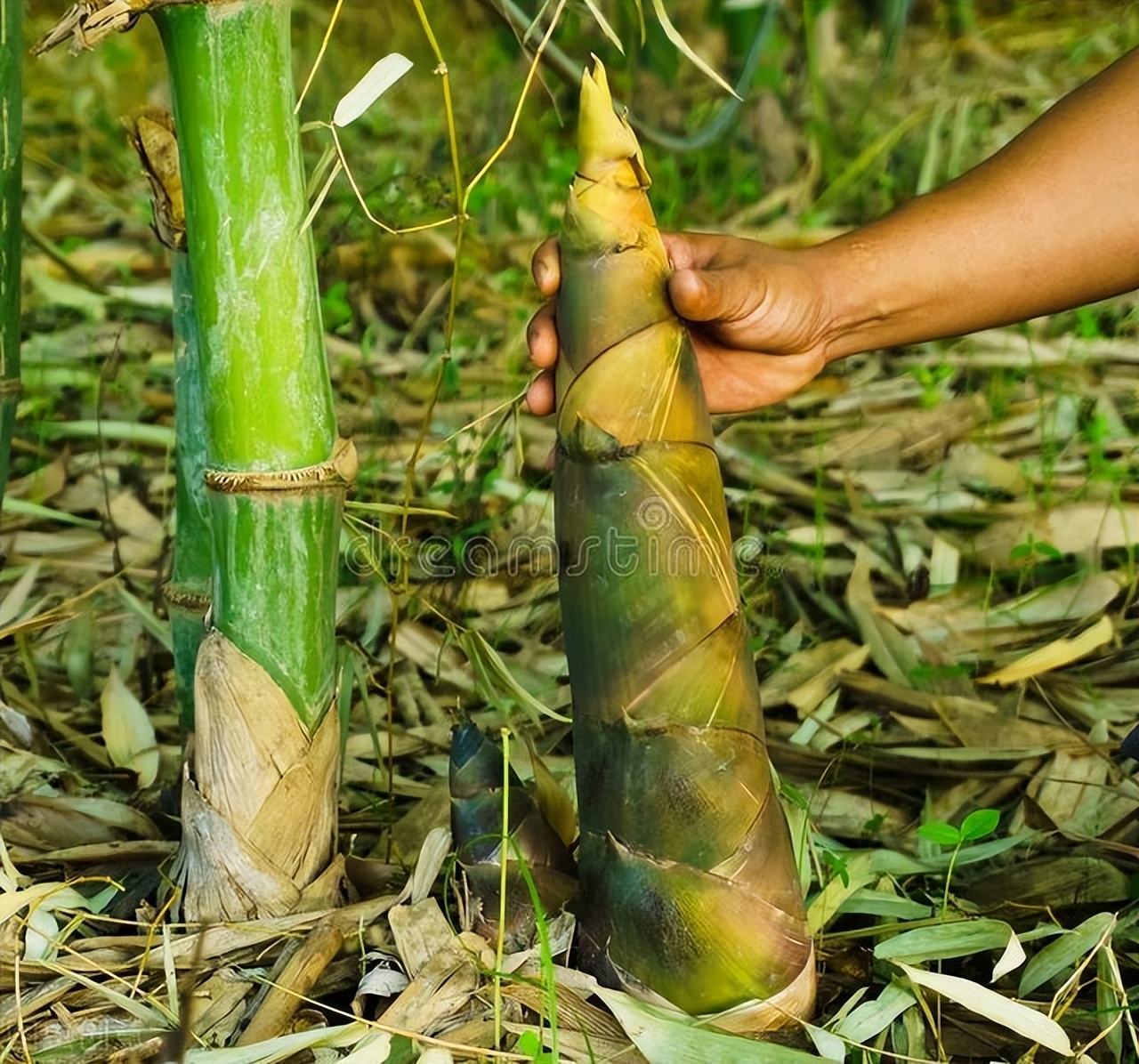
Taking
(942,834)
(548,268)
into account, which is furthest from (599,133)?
(942,834)

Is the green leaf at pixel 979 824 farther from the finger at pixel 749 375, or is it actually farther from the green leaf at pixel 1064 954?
the finger at pixel 749 375

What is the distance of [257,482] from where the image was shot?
97 centimetres

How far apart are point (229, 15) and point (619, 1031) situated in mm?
659

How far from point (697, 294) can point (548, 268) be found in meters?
0.10

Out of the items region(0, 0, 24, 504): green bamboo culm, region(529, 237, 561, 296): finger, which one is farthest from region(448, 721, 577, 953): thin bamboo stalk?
region(0, 0, 24, 504): green bamboo culm

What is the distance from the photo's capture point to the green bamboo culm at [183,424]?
1021 millimetres

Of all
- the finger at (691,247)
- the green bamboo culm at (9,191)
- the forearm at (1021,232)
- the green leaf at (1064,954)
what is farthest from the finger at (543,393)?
the green leaf at (1064,954)

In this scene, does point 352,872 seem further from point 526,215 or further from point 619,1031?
point 526,215

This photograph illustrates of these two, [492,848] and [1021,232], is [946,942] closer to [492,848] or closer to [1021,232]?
[492,848]

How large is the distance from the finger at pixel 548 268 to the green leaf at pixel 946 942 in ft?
1.60

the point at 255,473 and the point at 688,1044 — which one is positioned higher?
the point at 255,473

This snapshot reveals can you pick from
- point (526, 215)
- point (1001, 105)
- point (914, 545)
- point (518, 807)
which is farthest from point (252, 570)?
point (1001, 105)

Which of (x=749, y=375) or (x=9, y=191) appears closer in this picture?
(x=9, y=191)

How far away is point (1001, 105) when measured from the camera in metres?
2.94
